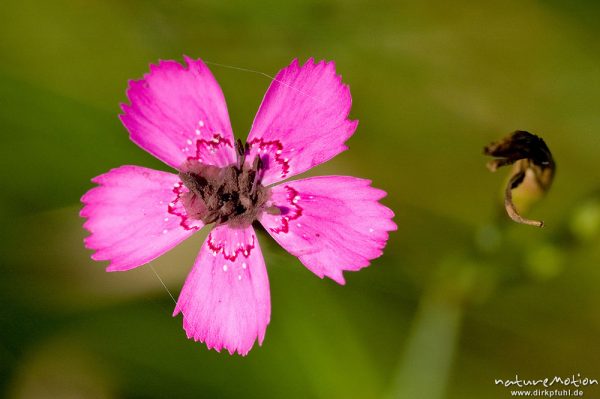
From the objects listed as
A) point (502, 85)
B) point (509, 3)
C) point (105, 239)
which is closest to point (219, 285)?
point (105, 239)

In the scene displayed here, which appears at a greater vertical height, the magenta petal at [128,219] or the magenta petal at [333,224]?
the magenta petal at [333,224]

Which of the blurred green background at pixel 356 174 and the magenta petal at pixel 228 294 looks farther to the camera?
the blurred green background at pixel 356 174

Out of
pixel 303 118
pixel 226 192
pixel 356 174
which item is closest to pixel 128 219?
pixel 226 192

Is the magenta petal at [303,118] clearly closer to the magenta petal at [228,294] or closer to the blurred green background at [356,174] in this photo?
the magenta petal at [228,294]

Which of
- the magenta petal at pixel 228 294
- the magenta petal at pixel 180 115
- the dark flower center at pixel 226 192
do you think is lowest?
the magenta petal at pixel 228 294

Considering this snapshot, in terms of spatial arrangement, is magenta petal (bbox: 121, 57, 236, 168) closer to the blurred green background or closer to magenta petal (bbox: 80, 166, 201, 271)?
magenta petal (bbox: 80, 166, 201, 271)

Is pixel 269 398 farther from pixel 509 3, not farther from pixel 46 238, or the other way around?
pixel 509 3

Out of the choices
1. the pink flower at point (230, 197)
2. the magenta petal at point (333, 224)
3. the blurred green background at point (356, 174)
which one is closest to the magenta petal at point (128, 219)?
the pink flower at point (230, 197)

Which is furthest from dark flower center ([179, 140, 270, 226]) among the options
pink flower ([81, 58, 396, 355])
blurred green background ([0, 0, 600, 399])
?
blurred green background ([0, 0, 600, 399])
